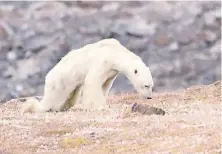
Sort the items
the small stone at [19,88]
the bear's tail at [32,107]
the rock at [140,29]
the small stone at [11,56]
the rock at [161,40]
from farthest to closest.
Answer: the rock at [140,29], the rock at [161,40], the small stone at [11,56], the small stone at [19,88], the bear's tail at [32,107]

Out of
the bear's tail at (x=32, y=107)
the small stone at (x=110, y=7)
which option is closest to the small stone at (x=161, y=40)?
the small stone at (x=110, y=7)

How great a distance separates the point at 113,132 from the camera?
34.2 ft

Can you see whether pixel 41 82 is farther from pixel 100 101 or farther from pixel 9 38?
pixel 100 101

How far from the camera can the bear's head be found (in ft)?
45.4

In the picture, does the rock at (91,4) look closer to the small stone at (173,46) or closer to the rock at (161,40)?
the rock at (161,40)

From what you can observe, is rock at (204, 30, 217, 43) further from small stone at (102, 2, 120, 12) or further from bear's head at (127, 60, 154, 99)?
bear's head at (127, 60, 154, 99)

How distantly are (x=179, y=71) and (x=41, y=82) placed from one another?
5.54 metres

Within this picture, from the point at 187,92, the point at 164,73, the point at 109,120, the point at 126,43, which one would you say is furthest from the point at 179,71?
the point at 109,120

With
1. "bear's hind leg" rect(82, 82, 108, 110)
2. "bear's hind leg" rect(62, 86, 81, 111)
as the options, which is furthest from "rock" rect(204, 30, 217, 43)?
"bear's hind leg" rect(82, 82, 108, 110)

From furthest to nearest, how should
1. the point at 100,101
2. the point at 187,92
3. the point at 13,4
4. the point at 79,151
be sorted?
the point at 13,4 → the point at 187,92 → the point at 100,101 → the point at 79,151

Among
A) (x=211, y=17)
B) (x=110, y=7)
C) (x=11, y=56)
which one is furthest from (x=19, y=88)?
(x=211, y=17)

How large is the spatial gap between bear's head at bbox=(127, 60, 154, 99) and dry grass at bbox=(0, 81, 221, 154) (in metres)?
0.82

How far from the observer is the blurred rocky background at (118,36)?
32.0m

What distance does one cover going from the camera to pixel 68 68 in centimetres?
1395
